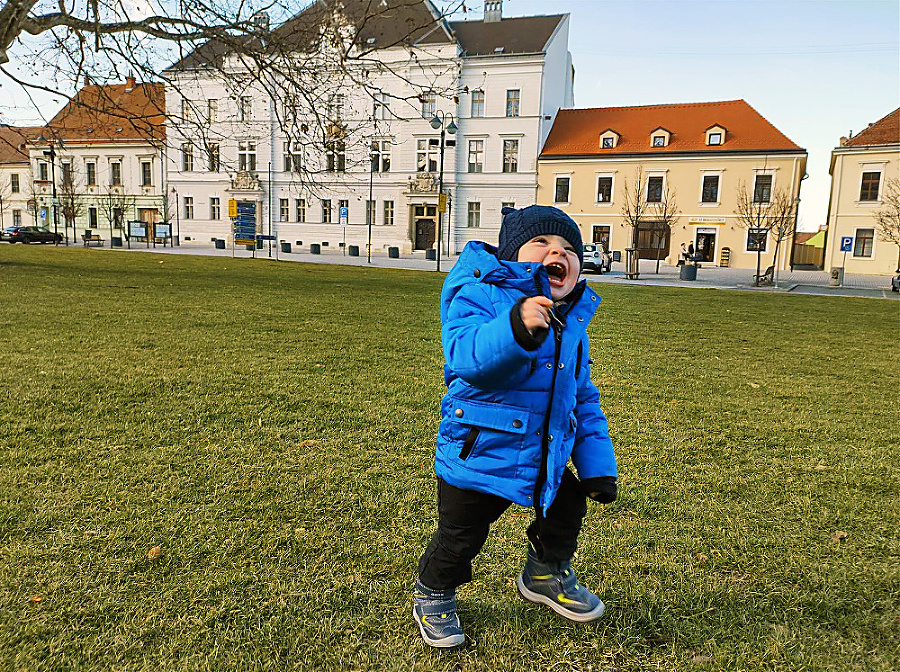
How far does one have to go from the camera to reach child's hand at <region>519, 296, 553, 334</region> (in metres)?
1.74

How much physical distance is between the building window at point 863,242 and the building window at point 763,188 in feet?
17.5

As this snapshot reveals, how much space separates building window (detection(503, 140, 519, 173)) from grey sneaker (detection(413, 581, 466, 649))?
45.2 metres

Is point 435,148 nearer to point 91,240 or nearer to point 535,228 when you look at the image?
point 91,240

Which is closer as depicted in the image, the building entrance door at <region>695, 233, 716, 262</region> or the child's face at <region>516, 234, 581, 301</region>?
the child's face at <region>516, 234, 581, 301</region>

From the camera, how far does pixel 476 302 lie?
2035mm

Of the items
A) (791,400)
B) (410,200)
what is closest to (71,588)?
(791,400)

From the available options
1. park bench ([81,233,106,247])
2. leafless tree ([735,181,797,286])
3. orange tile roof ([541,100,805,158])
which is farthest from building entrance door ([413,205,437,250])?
park bench ([81,233,106,247])

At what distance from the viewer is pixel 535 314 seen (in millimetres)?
1748

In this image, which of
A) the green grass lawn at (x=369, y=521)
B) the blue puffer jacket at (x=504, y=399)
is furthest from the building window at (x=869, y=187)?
the blue puffer jacket at (x=504, y=399)

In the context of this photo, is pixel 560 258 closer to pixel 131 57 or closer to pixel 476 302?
pixel 476 302

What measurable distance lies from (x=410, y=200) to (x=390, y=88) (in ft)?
27.2

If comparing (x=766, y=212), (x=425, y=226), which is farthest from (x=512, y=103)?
(x=766, y=212)

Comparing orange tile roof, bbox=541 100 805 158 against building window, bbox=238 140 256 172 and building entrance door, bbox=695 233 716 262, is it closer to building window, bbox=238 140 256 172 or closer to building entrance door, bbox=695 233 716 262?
building entrance door, bbox=695 233 716 262

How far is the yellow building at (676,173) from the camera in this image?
39625 mm
